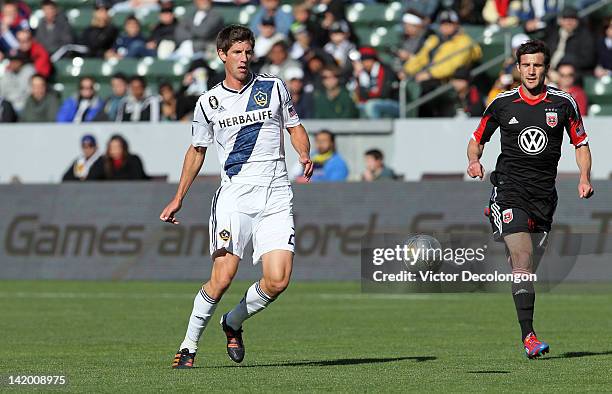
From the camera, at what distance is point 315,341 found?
12.5m

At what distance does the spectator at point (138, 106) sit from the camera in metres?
23.1

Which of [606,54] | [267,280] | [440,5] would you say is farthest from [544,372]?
[440,5]

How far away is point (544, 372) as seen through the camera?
31.3 ft

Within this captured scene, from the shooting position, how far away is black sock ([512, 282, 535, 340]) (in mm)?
10398

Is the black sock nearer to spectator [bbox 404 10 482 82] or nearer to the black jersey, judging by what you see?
the black jersey

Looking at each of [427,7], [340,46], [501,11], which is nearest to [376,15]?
[427,7]

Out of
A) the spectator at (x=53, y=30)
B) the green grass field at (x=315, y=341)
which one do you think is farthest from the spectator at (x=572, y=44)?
the spectator at (x=53, y=30)

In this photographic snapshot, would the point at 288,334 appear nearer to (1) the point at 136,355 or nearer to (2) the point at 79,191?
(1) the point at 136,355

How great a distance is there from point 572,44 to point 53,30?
9.74 m

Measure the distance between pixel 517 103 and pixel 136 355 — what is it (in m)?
3.43

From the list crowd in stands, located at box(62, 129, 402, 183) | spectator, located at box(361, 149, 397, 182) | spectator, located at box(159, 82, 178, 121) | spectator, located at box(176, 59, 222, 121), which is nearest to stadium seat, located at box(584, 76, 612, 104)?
crowd in stands, located at box(62, 129, 402, 183)

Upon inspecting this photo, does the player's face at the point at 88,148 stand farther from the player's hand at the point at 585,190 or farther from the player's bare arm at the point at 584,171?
the player's hand at the point at 585,190

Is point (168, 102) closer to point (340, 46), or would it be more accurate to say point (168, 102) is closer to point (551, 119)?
point (340, 46)

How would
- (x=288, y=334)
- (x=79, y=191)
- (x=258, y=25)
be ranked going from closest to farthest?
(x=288, y=334)
(x=79, y=191)
(x=258, y=25)
